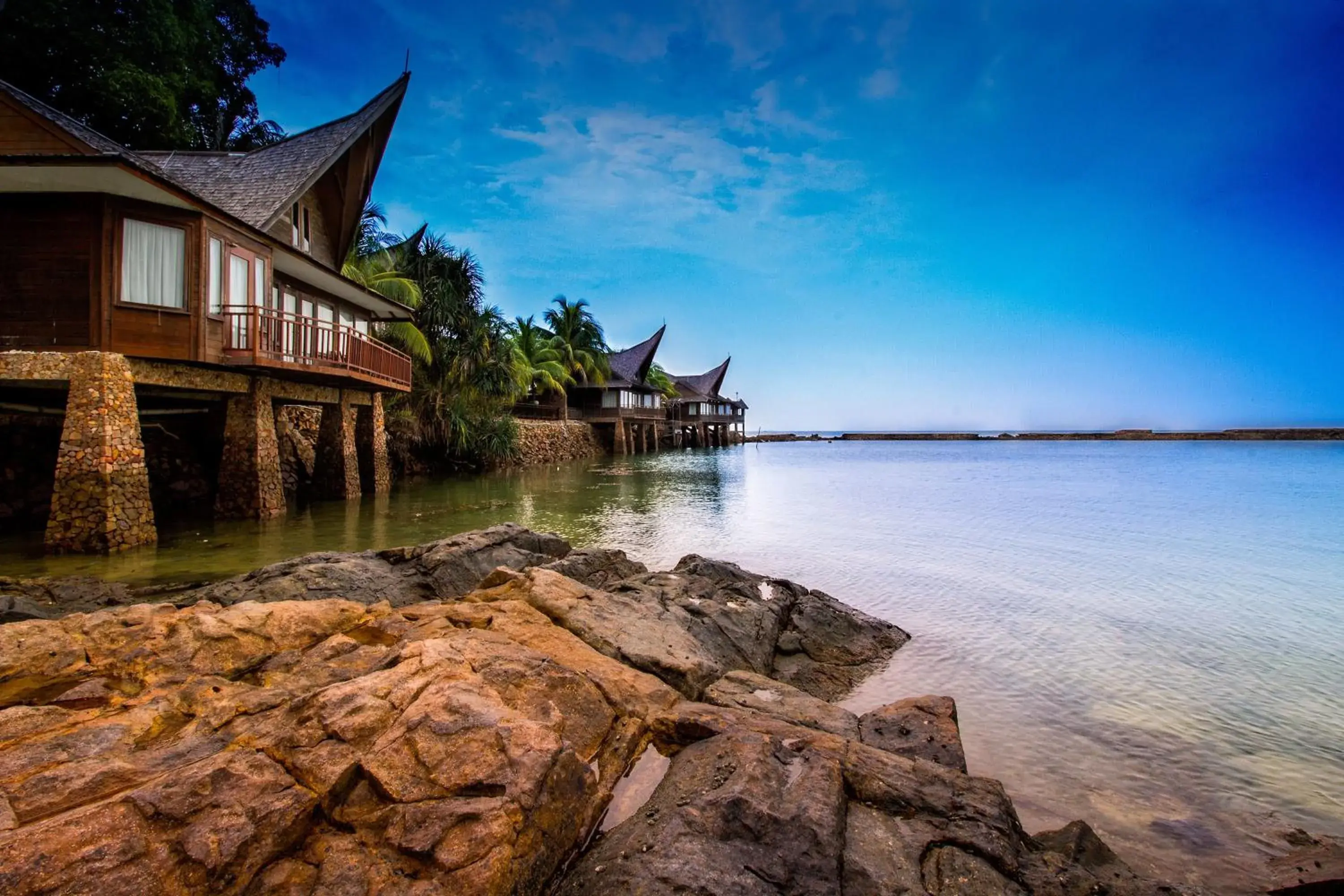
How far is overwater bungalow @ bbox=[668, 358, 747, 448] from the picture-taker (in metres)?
62.8

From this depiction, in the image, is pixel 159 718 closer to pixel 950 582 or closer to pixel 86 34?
pixel 950 582

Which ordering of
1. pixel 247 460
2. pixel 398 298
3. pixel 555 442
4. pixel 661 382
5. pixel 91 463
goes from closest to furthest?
pixel 91 463 < pixel 247 460 < pixel 398 298 < pixel 555 442 < pixel 661 382

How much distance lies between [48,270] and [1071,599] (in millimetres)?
16327

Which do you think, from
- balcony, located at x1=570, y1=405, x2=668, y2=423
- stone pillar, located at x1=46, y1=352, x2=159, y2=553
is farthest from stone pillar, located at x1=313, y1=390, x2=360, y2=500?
balcony, located at x1=570, y1=405, x2=668, y2=423

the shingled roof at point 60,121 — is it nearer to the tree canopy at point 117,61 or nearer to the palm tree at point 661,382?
the tree canopy at point 117,61

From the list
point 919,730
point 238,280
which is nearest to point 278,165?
point 238,280

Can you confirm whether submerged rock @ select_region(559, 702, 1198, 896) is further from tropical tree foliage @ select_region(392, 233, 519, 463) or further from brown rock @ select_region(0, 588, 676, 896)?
tropical tree foliage @ select_region(392, 233, 519, 463)

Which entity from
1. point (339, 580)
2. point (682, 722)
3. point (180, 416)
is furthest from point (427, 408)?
point (682, 722)

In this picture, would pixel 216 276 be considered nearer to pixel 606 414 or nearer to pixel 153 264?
pixel 153 264

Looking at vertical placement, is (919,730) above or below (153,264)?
below

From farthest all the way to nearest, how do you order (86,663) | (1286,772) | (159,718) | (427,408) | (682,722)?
1. (427,408)
2. (1286,772)
3. (86,663)
4. (682,722)
5. (159,718)

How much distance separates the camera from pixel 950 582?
9992mm

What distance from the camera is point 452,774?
2.68m

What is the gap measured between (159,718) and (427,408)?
22.5m
